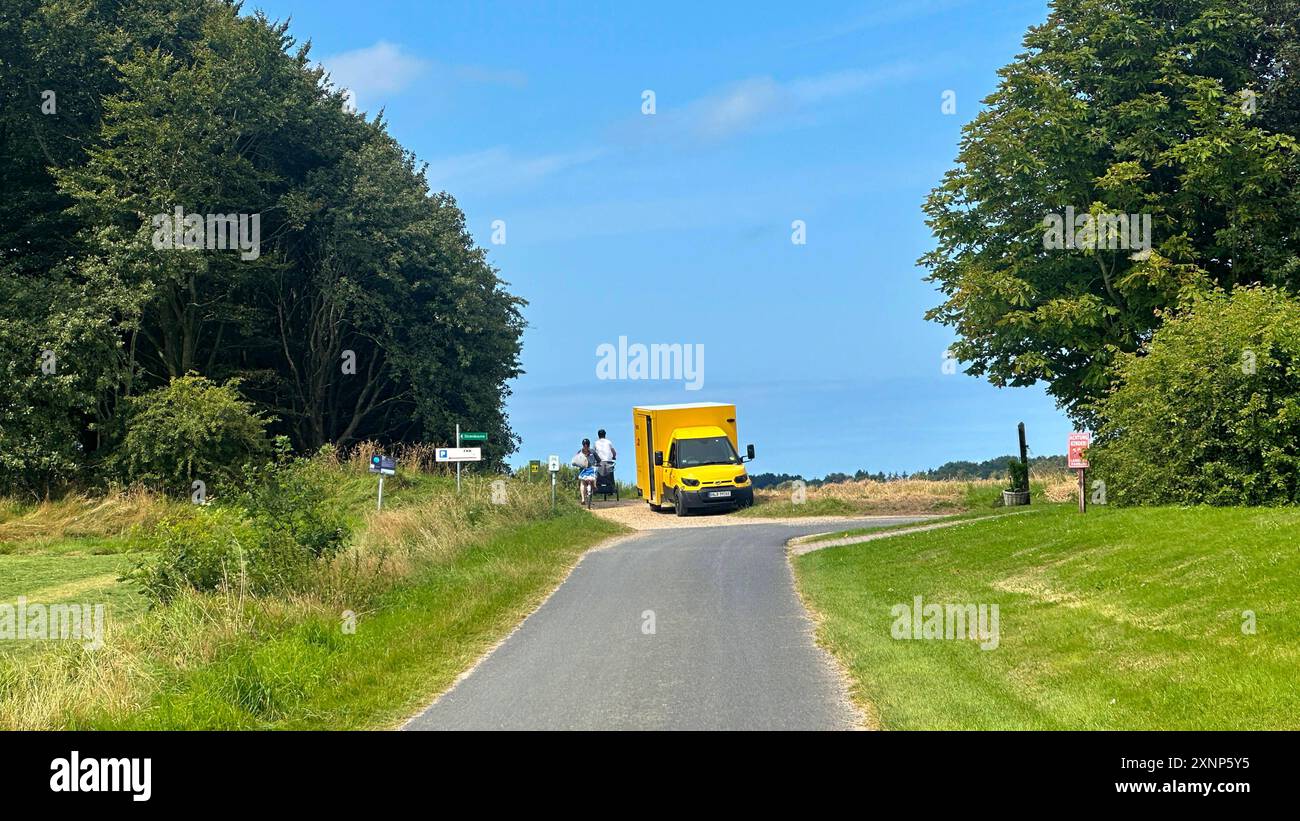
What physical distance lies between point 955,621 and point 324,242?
36.8 m

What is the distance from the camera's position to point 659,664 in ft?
40.2

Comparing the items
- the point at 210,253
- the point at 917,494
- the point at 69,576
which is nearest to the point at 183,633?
the point at 69,576

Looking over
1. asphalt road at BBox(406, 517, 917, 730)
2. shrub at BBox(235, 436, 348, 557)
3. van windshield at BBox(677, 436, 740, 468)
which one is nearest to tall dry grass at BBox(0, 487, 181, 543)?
shrub at BBox(235, 436, 348, 557)

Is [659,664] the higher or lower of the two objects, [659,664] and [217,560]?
the lower

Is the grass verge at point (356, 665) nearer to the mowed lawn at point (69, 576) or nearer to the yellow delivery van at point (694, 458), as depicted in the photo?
the mowed lawn at point (69, 576)

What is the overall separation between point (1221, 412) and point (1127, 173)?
45.0 feet

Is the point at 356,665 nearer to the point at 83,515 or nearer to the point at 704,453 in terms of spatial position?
the point at 83,515

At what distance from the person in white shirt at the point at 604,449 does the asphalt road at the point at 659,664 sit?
2168cm

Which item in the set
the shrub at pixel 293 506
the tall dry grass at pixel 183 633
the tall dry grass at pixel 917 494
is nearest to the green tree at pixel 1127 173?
the tall dry grass at pixel 917 494

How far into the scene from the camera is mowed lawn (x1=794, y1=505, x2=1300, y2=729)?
31.0ft

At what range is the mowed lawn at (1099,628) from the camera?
31.0 ft

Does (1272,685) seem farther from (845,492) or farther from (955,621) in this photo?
(845,492)
